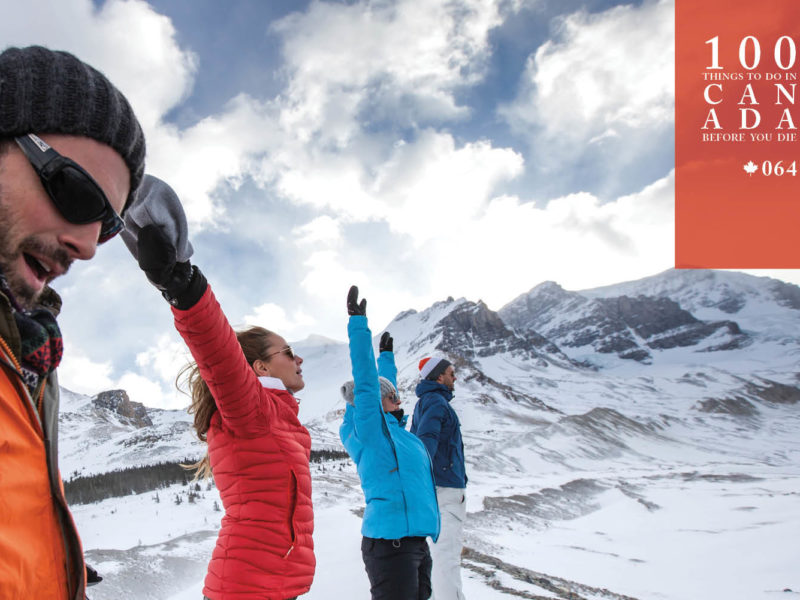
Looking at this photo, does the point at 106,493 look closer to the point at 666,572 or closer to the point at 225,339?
the point at 666,572

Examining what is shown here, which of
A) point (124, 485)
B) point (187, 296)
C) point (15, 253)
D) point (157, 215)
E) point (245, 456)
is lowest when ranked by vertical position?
point (124, 485)

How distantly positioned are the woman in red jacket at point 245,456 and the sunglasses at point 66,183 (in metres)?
0.44

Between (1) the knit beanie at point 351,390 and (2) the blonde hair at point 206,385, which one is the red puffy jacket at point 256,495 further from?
(1) the knit beanie at point 351,390

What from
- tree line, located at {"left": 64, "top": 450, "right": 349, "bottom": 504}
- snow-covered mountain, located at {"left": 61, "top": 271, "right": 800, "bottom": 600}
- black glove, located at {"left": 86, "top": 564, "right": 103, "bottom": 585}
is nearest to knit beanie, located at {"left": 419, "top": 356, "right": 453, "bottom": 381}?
snow-covered mountain, located at {"left": 61, "top": 271, "right": 800, "bottom": 600}

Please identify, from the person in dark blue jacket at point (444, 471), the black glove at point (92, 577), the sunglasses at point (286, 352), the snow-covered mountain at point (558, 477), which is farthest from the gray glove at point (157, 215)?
the snow-covered mountain at point (558, 477)

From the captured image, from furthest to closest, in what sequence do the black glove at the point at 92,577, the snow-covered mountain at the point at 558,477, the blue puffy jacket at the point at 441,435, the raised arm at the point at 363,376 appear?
the snow-covered mountain at the point at 558,477
the blue puffy jacket at the point at 441,435
the raised arm at the point at 363,376
the black glove at the point at 92,577

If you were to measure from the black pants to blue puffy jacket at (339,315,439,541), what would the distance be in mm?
69

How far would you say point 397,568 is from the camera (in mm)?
2818

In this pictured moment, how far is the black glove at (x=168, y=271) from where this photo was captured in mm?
1247

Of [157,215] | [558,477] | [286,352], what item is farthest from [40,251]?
[558,477]

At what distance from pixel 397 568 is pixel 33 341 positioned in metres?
2.55

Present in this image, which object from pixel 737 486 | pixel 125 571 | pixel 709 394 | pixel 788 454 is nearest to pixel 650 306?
Result: pixel 709 394

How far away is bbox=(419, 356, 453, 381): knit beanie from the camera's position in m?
4.63

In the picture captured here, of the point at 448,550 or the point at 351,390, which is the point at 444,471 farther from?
the point at 351,390
